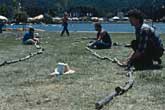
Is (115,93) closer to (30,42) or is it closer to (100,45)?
(100,45)

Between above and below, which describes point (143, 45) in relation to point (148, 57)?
above

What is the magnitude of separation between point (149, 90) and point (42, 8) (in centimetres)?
14265

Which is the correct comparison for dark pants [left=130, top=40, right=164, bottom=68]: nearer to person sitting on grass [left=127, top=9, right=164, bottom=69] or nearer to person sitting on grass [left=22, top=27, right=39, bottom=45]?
person sitting on grass [left=127, top=9, right=164, bottom=69]

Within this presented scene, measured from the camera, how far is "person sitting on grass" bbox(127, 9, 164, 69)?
549 inches

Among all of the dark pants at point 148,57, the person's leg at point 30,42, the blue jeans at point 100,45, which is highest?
the dark pants at point 148,57

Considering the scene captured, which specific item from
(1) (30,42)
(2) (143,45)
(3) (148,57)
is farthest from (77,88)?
(1) (30,42)

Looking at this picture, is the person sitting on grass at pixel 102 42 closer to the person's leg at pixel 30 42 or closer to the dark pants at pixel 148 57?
the person's leg at pixel 30 42

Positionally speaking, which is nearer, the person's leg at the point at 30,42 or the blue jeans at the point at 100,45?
the blue jeans at the point at 100,45

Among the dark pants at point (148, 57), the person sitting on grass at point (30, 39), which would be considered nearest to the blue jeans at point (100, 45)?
the person sitting on grass at point (30, 39)

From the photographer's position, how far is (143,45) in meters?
14.0

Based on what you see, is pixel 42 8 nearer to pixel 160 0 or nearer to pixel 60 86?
pixel 160 0

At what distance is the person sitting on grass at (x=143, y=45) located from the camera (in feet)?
45.8

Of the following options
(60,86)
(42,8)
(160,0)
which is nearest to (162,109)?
(60,86)

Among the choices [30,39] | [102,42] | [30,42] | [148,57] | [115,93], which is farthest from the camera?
[30,39]
